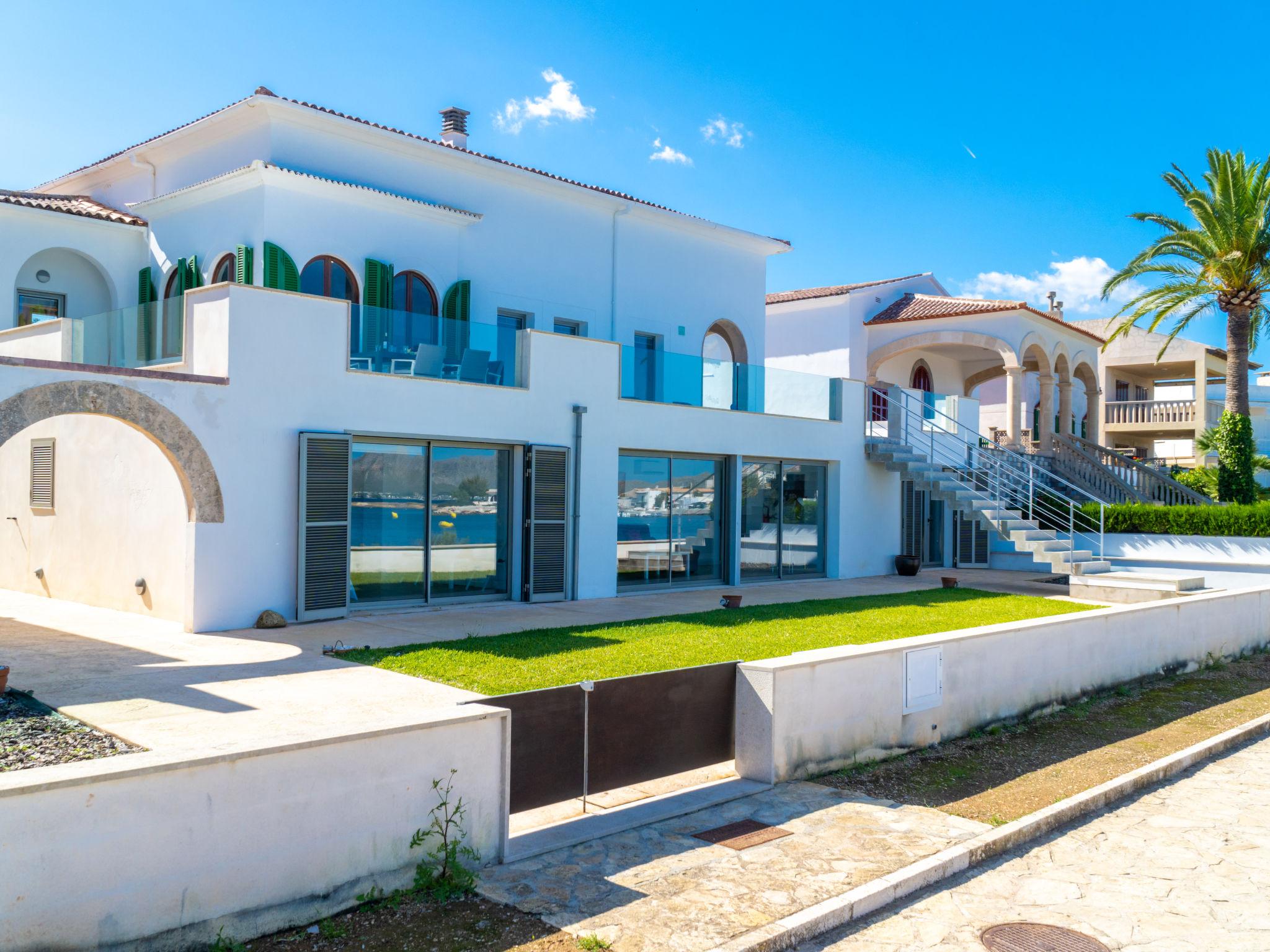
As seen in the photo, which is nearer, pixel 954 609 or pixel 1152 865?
pixel 1152 865

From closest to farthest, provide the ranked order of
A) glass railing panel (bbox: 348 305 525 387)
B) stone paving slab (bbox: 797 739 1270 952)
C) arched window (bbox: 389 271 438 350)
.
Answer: stone paving slab (bbox: 797 739 1270 952)
glass railing panel (bbox: 348 305 525 387)
arched window (bbox: 389 271 438 350)

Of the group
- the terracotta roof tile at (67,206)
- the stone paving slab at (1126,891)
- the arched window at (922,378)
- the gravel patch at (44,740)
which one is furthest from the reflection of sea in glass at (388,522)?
the arched window at (922,378)

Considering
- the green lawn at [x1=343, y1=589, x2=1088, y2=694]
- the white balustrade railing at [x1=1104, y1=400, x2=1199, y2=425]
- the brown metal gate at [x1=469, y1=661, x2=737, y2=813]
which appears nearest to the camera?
the brown metal gate at [x1=469, y1=661, x2=737, y2=813]

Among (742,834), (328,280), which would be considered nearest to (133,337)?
(328,280)

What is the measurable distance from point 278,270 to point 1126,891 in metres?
13.8

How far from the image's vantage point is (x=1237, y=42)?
86.8 ft

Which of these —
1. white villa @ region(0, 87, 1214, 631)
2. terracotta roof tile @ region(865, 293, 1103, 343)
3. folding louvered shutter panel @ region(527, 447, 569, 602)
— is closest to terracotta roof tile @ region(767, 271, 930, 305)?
terracotta roof tile @ region(865, 293, 1103, 343)

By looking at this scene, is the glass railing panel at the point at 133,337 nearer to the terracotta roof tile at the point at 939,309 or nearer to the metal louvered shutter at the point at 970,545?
the metal louvered shutter at the point at 970,545

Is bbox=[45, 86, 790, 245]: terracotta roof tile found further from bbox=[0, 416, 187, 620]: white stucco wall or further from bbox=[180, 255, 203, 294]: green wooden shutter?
bbox=[0, 416, 187, 620]: white stucco wall

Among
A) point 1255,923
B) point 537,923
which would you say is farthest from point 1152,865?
point 537,923

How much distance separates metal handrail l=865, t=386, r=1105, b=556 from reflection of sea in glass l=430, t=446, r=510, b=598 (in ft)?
32.0

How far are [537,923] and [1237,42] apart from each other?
30.2m

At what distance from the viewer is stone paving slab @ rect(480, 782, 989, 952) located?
5008mm

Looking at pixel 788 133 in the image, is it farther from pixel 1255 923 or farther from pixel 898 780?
pixel 1255 923
